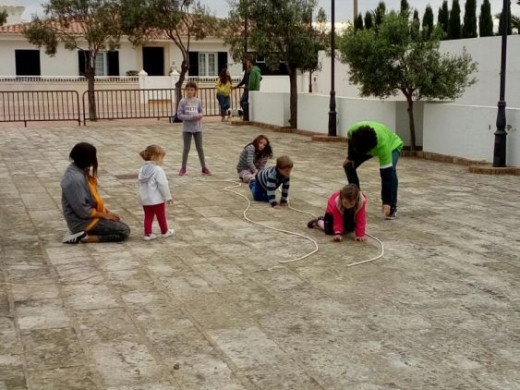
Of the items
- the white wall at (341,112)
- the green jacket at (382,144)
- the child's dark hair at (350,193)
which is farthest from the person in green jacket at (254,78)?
the child's dark hair at (350,193)

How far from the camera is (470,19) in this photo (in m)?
26.4

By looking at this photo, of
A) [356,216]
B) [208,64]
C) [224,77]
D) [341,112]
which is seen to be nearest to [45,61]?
[208,64]

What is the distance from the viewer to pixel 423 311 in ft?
17.9

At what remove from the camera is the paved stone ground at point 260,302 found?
4402mm

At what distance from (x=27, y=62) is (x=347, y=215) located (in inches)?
1397

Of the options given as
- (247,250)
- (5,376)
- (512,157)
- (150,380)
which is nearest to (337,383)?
(150,380)

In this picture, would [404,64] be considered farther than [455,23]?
No

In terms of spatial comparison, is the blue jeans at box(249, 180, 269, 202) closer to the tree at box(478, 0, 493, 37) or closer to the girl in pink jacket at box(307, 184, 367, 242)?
the girl in pink jacket at box(307, 184, 367, 242)

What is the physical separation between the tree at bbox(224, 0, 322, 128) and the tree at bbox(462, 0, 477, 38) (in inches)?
334

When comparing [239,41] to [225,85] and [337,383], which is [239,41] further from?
[337,383]

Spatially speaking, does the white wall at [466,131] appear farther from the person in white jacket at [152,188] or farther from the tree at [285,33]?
the person in white jacket at [152,188]

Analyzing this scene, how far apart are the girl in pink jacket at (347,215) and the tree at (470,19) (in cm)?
2029

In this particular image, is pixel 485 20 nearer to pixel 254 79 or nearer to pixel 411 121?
pixel 254 79

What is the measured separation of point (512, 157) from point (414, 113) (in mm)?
3295
